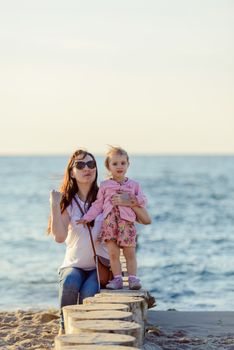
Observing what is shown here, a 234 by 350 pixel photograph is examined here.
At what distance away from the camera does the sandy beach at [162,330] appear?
9.46m

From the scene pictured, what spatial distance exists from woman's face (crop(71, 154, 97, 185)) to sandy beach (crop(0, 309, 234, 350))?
147cm

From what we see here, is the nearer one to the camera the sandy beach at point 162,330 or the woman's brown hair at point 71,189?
the woman's brown hair at point 71,189

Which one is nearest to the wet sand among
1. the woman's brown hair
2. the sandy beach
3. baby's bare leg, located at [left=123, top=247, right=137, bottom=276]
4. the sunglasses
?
the sandy beach

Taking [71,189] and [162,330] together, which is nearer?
[71,189]

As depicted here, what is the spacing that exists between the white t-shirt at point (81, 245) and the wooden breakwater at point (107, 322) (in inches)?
15.9

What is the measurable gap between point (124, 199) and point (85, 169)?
537 millimetres

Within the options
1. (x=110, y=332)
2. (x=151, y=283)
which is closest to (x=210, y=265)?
(x=151, y=283)

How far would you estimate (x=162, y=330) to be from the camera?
10.3 m

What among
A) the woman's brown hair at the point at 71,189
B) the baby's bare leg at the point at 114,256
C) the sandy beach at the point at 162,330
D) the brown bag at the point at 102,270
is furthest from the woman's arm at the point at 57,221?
the sandy beach at the point at 162,330

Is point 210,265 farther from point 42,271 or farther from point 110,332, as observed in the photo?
point 110,332

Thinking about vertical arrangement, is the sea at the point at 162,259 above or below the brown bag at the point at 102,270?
below

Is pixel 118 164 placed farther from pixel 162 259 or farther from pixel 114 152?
pixel 162 259

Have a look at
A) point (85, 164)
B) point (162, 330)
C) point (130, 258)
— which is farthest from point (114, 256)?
point (162, 330)

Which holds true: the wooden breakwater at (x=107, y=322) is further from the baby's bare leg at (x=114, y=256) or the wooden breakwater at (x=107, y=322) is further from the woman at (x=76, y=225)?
the woman at (x=76, y=225)
